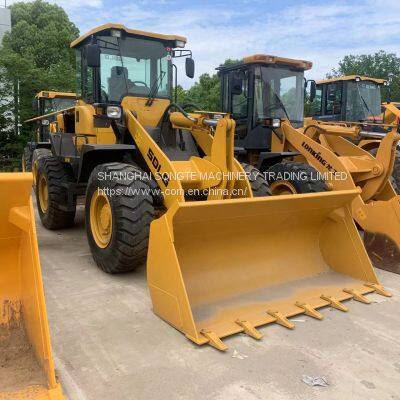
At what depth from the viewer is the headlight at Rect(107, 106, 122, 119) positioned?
5.17m

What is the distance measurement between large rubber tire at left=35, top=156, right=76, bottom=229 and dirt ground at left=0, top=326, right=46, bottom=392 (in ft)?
12.2

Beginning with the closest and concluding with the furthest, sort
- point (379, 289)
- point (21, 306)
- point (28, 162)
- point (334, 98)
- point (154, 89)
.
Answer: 1. point (21, 306)
2. point (379, 289)
3. point (154, 89)
4. point (334, 98)
5. point (28, 162)

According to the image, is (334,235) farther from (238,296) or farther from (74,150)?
(74,150)

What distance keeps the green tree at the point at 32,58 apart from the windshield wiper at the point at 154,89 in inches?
462

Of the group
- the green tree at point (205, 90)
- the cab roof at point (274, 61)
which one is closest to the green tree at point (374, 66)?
the green tree at point (205, 90)

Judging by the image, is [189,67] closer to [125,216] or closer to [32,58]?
[125,216]

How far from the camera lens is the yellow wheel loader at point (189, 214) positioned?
3596mm

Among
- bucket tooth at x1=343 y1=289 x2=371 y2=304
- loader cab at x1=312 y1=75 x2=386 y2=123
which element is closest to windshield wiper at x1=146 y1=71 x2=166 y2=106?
bucket tooth at x1=343 y1=289 x2=371 y2=304

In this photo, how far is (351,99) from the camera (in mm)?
9812

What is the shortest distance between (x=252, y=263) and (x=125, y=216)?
137cm

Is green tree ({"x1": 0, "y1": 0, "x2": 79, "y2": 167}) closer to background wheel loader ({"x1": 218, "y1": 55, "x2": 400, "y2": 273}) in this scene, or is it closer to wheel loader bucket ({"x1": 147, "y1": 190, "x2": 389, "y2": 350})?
background wheel loader ({"x1": 218, "y1": 55, "x2": 400, "y2": 273})

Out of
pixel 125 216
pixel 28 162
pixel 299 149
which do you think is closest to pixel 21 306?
pixel 125 216

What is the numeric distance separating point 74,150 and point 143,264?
222 cm

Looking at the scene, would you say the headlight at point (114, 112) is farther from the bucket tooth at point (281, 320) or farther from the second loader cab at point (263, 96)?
the bucket tooth at point (281, 320)
